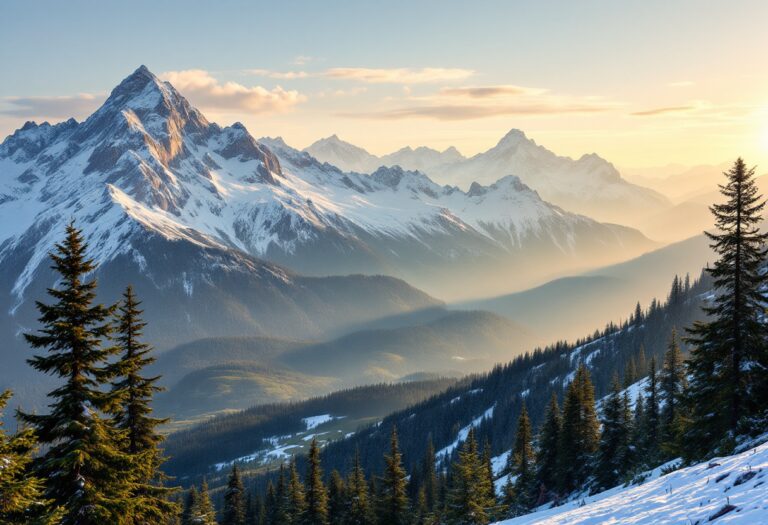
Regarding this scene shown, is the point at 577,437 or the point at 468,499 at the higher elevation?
the point at 577,437

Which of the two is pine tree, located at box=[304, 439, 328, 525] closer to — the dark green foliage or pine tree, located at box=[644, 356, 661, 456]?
the dark green foliage

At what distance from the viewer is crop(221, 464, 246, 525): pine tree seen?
75.1 meters

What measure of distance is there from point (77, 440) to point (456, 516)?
37091 millimetres

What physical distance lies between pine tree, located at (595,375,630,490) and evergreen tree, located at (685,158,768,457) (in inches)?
765

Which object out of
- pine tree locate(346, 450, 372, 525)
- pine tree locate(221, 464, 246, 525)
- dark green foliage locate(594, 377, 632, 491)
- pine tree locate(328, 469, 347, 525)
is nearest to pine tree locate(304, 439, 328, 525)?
pine tree locate(346, 450, 372, 525)

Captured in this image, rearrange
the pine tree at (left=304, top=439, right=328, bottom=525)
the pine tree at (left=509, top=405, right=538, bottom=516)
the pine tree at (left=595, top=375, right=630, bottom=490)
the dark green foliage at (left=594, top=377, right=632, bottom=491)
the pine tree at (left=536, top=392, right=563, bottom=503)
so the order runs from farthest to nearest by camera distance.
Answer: the pine tree at (left=536, top=392, right=563, bottom=503)
the pine tree at (left=304, top=439, right=328, bottom=525)
the pine tree at (left=509, top=405, right=538, bottom=516)
the pine tree at (left=595, top=375, right=630, bottom=490)
the dark green foliage at (left=594, top=377, right=632, bottom=491)

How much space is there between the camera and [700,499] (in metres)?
27.5

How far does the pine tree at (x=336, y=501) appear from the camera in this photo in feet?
248

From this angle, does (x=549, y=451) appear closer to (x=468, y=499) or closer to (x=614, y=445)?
(x=614, y=445)

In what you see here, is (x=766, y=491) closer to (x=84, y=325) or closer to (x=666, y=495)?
(x=666, y=495)

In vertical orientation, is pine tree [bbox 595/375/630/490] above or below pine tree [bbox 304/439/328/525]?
above

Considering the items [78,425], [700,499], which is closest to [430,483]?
[700,499]

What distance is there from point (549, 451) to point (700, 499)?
45.4 m

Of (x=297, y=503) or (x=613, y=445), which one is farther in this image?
(x=297, y=503)
